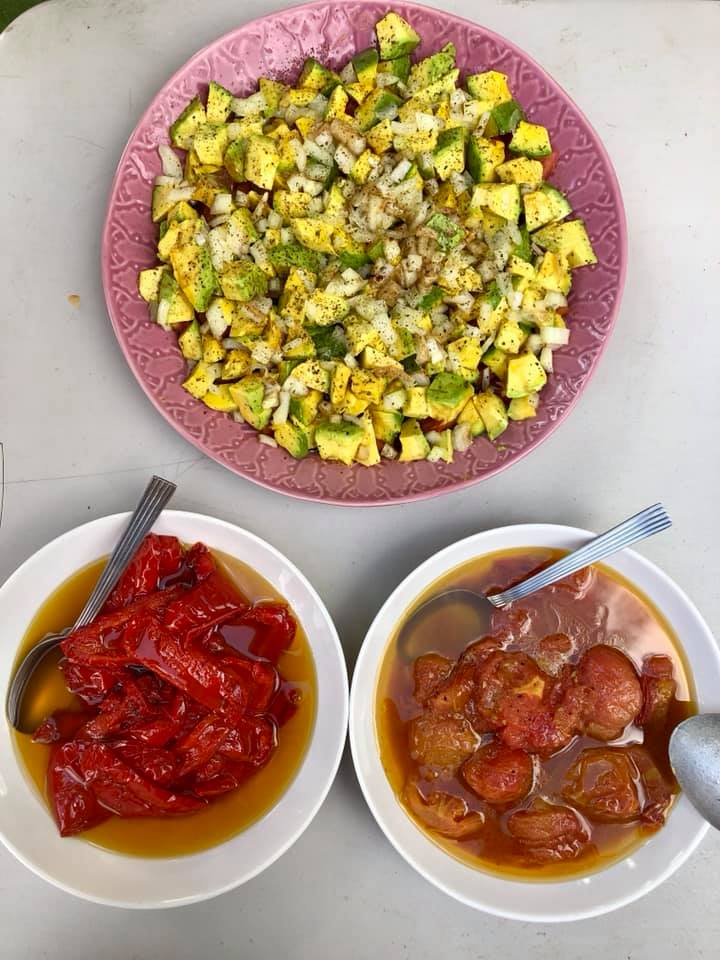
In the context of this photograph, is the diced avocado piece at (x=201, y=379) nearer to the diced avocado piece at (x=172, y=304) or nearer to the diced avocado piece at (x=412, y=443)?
the diced avocado piece at (x=172, y=304)

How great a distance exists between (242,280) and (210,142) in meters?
0.32

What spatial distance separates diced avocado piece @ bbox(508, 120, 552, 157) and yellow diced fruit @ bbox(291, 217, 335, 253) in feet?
1.43

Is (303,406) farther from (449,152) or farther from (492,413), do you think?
(449,152)

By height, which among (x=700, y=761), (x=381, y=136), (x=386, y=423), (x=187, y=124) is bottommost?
(x=700, y=761)

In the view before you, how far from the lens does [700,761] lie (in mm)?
1497

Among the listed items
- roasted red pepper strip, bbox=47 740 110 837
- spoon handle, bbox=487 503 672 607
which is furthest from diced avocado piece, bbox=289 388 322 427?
roasted red pepper strip, bbox=47 740 110 837

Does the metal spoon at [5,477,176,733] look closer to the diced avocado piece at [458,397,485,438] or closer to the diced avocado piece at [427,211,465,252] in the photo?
the diced avocado piece at [458,397,485,438]

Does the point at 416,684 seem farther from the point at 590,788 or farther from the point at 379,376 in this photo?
the point at 379,376

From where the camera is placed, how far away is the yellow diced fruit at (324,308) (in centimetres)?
156

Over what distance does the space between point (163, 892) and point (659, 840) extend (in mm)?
996

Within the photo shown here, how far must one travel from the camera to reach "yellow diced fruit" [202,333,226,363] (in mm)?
1606

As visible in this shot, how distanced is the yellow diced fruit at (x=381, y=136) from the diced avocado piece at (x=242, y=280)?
14.0 inches

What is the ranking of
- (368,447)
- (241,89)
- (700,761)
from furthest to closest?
(241,89)
(368,447)
(700,761)

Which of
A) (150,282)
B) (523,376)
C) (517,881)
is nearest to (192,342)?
(150,282)
